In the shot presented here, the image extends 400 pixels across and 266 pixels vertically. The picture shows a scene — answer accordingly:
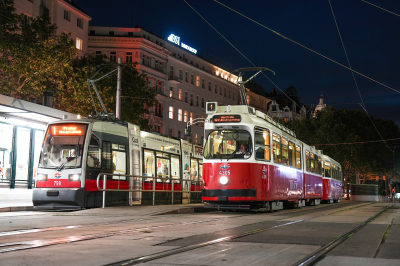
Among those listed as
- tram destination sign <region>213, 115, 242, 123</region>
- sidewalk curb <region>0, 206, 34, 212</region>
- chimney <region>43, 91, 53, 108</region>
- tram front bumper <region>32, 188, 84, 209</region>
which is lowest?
sidewalk curb <region>0, 206, 34, 212</region>

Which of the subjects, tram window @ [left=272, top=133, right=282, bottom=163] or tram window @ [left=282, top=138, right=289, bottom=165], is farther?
tram window @ [left=282, top=138, right=289, bottom=165]

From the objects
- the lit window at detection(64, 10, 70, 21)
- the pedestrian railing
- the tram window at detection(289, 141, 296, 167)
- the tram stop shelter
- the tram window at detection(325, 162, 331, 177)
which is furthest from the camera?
the lit window at detection(64, 10, 70, 21)

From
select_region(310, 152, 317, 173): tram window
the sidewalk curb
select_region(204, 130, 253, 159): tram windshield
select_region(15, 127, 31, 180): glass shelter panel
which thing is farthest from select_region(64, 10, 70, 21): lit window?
select_region(204, 130, 253, 159): tram windshield

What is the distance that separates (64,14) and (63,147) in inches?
1500

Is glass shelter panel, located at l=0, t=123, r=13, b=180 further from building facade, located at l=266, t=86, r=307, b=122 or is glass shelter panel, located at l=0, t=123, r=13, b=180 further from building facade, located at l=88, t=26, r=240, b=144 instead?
building facade, located at l=266, t=86, r=307, b=122

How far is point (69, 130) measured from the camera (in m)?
18.4

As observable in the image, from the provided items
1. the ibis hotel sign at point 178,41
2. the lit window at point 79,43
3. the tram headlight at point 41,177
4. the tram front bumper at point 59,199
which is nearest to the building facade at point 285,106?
the ibis hotel sign at point 178,41

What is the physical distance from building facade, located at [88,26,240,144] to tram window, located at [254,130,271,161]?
120ft

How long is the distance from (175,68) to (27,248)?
60.4m

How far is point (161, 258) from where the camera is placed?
22.5 ft

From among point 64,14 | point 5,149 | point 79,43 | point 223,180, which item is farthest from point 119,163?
point 79,43

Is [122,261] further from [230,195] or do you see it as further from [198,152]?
[198,152]

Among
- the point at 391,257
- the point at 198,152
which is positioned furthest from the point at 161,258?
the point at 198,152

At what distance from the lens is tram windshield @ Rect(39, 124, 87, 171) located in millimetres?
18109
